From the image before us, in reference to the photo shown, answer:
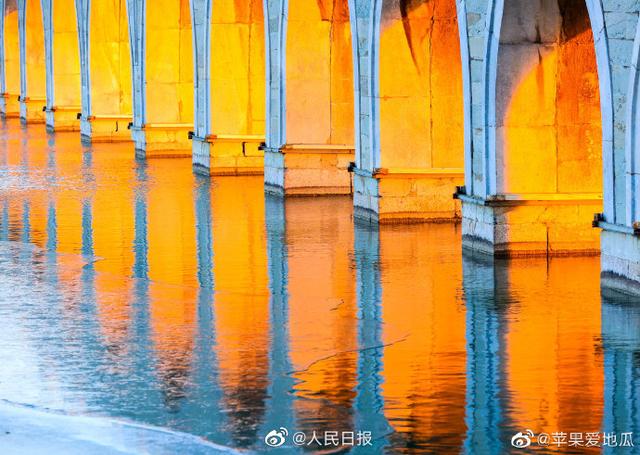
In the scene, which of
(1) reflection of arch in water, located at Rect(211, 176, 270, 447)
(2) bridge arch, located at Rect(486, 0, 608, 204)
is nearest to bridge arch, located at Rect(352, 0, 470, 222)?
(1) reflection of arch in water, located at Rect(211, 176, 270, 447)

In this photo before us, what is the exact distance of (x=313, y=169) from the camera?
25969 mm

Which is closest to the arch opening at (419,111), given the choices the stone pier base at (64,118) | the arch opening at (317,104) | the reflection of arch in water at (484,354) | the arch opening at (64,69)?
the reflection of arch in water at (484,354)

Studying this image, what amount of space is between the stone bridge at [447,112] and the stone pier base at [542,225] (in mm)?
17

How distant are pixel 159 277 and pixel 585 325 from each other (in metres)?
5.19

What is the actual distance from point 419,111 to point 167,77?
51.3 ft

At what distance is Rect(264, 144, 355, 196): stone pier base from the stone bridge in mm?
24

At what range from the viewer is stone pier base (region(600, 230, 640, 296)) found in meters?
14.5

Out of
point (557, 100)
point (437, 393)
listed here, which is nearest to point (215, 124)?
point (557, 100)

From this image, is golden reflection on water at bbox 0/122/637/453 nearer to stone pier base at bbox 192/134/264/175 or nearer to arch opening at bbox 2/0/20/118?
stone pier base at bbox 192/134/264/175

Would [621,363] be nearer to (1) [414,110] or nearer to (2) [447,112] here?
(2) [447,112]

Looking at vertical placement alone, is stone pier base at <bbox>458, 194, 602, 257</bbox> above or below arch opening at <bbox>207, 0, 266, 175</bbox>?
below

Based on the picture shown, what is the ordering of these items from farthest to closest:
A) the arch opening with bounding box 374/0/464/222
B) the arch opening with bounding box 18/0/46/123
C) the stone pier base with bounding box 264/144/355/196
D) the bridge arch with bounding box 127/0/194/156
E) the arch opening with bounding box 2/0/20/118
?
the arch opening with bounding box 2/0/20/118, the arch opening with bounding box 18/0/46/123, the bridge arch with bounding box 127/0/194/156, the stone pier base with bounding box 264/144/355/196, the arch opening with bounding box 374/0/464/222

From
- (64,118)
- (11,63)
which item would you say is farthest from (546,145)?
(11,63)

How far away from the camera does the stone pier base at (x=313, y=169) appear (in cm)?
2575
